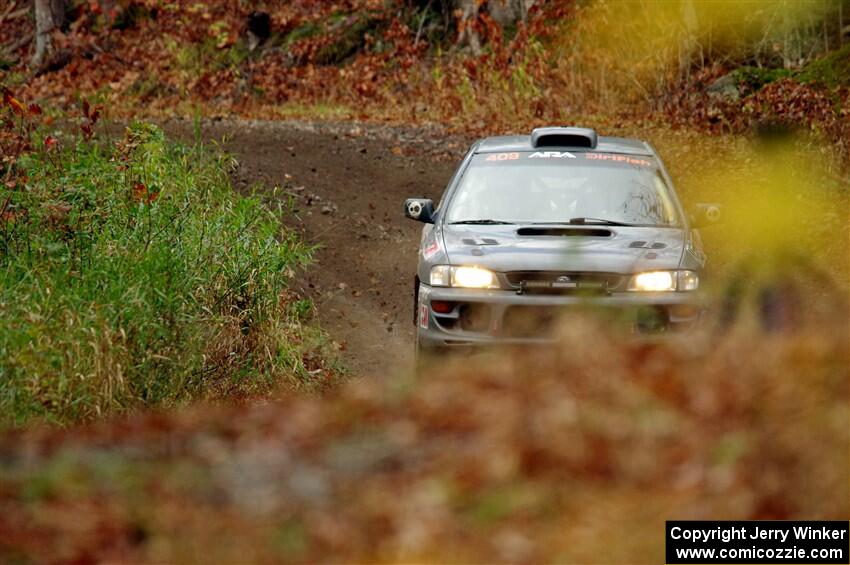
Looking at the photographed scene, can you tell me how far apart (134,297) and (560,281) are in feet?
8.78

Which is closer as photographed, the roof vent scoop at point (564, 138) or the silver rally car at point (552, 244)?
the silver rally car at point (552, 244)

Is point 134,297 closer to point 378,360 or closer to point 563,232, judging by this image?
point 563,232

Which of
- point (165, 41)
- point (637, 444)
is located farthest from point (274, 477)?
point (165, 41)

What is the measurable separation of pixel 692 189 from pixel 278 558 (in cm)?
1357

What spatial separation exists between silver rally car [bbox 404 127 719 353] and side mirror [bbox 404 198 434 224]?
0.03ft

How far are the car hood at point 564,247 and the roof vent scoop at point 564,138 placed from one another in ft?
3.91

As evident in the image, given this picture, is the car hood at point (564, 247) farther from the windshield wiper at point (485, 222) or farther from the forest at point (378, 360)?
the forest at point (378, 360)

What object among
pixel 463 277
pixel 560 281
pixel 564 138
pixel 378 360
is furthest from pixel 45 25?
pixel 560 281

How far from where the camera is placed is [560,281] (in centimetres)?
760

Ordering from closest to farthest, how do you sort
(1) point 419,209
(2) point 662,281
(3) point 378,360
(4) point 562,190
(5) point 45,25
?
(2) point 662,281 → (1) point 419,209 → (4) point 562,190 → (3) point 378,360 → (5) point 45,25

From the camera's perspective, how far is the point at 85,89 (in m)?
31.5

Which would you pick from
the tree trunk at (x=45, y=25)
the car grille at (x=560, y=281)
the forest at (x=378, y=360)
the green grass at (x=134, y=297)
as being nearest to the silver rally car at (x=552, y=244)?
the car grille at (x=560, y=281)

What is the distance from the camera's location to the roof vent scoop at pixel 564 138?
9.43 m

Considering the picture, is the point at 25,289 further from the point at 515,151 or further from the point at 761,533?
the point at 761,533
